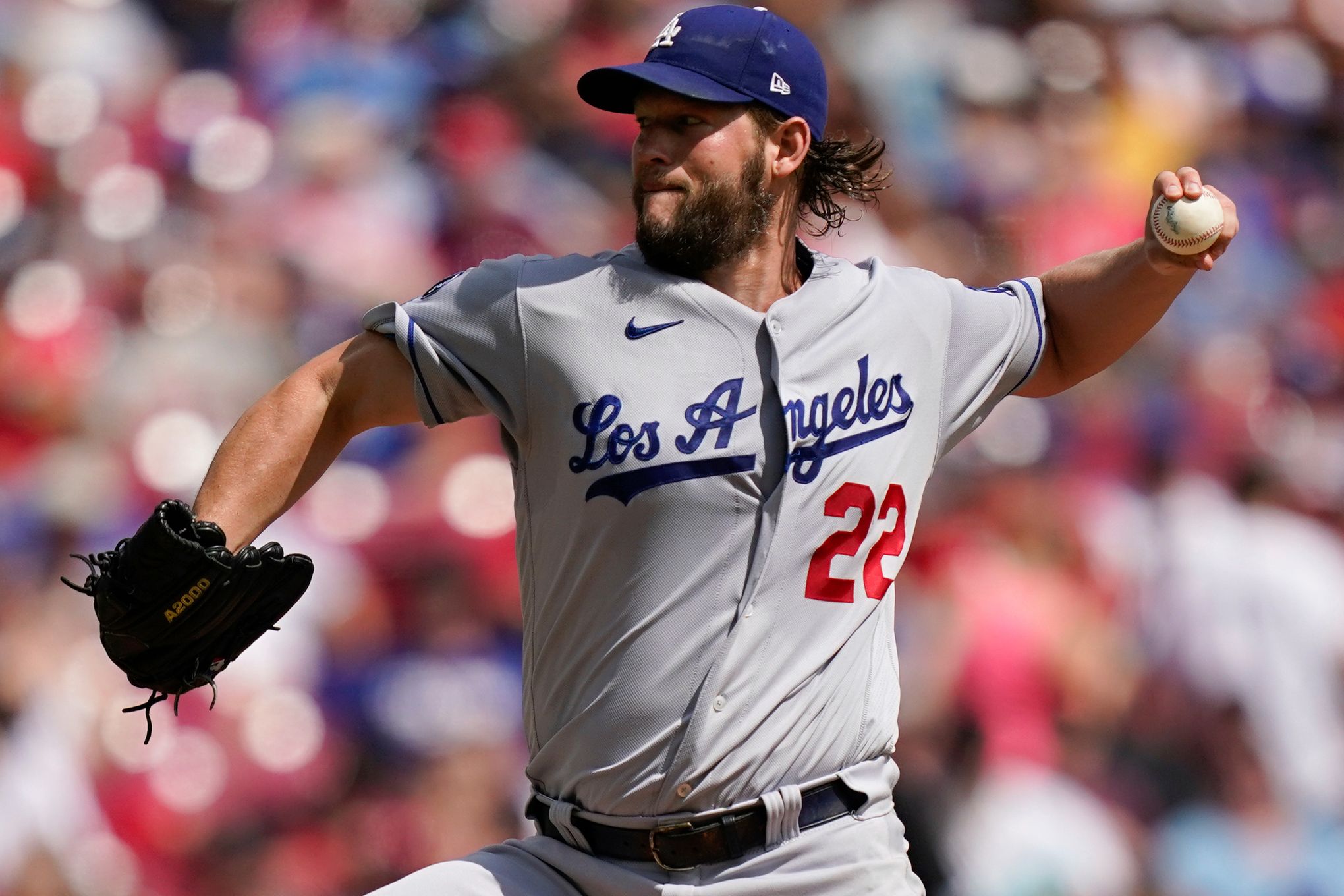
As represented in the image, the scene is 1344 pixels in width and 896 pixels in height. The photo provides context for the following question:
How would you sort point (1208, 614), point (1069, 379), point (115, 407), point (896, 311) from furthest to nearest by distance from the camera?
point (1208, 614), point (115, 407), point (1069, 379), point (896, 311)

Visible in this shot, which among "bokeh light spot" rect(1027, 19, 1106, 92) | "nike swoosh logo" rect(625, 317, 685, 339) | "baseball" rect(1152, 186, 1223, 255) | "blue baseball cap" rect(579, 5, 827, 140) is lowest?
"nike swoosh logo" rect(625, 317, 685, 339)

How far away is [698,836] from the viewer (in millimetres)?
2332

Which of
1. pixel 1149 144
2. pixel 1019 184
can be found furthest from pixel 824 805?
pixel 1149 144

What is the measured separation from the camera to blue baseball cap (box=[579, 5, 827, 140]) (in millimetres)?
2592

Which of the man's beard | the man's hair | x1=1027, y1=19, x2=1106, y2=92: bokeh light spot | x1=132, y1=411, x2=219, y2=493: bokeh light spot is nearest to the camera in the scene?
the man's beard

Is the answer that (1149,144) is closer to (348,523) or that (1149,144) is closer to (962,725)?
(962,725)

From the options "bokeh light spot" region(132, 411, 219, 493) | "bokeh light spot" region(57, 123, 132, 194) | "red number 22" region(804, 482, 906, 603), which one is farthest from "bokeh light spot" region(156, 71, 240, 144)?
"red number 22" region(804, 482, 906, 603)

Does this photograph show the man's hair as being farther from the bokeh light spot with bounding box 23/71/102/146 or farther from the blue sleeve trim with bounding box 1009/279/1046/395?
the bokeh light spot with bounding box 23/71/102/146

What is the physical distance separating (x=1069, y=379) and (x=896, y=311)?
1.44ft

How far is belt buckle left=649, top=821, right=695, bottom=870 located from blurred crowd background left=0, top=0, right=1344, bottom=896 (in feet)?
7.06

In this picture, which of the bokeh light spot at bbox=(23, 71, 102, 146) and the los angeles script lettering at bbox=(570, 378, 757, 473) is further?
the bokeh light spot at bbox=(23, 71, 102, 146)

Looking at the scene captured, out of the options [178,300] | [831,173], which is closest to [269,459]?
[831,173]

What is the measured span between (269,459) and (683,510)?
686mm

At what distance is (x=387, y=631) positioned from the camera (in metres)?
4.51
